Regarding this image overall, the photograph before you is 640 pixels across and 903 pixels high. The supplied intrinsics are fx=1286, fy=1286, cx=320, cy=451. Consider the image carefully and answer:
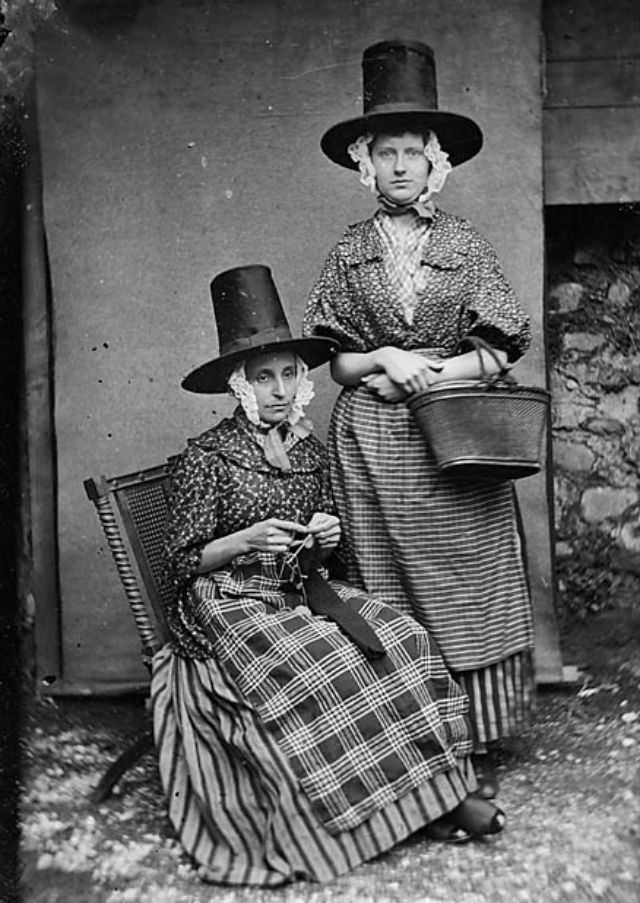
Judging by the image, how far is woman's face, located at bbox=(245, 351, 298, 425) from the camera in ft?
12.2

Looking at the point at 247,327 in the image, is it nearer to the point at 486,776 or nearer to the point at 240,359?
the point at 240,359

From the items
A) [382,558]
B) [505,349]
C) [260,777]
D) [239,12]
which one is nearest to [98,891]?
[260,777]

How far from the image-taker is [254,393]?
12.3 feet

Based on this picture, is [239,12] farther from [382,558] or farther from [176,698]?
[176,698]

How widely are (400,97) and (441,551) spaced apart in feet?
4.40

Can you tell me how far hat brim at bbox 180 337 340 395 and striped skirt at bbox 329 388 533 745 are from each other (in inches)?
6.4

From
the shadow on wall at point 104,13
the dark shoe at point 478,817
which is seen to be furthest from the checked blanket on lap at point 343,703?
the shadow on wall at point 104,13

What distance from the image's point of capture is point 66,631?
487cm

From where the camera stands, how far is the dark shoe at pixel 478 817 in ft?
11.5

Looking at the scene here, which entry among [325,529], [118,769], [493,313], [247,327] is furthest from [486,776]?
[247,327]

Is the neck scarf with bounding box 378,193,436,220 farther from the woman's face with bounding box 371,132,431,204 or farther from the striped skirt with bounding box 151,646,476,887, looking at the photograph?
the striped skirt with bounding box 151,646,476,887

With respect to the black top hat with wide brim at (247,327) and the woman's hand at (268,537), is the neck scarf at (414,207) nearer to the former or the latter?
the black top hat with wide brim at (247,327)

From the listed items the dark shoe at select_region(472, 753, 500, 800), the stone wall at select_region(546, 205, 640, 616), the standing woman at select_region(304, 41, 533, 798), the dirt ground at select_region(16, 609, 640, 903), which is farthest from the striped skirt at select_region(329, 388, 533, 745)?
the stone wall at select_region(546, 205, 640, 616)

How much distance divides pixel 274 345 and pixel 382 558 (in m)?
0.72
